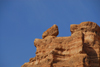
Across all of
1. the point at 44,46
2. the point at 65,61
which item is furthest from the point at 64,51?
the point at 44,46

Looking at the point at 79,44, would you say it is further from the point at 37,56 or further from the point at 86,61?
the point at 37,56

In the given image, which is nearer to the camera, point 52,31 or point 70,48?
point 70,48

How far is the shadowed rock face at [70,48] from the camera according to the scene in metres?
41.4

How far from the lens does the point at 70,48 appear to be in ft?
145

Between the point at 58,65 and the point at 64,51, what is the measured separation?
419cm

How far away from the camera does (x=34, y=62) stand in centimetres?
4619

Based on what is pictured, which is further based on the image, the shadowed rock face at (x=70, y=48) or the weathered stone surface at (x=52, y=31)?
the weathered stone surface at (x=52, y=31)

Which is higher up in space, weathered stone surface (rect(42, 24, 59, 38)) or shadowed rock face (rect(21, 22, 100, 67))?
weathered stone surface (rect(42, 24, 59, 38))

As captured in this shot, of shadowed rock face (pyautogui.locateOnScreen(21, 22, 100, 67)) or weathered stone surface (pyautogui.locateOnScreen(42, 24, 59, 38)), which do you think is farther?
weathered stone surface (pyautogui.locateOnScreen(42, 24, 59, 38))

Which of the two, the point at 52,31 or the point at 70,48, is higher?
the point at 52,31

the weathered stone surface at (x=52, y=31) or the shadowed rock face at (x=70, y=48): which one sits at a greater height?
the weathered stone surface at (x=52, y=31)

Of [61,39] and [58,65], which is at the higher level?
Result: [61,39]

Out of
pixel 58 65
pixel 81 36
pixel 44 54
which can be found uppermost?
pixel 81 36

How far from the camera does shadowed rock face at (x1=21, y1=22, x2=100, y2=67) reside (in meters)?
41.4
